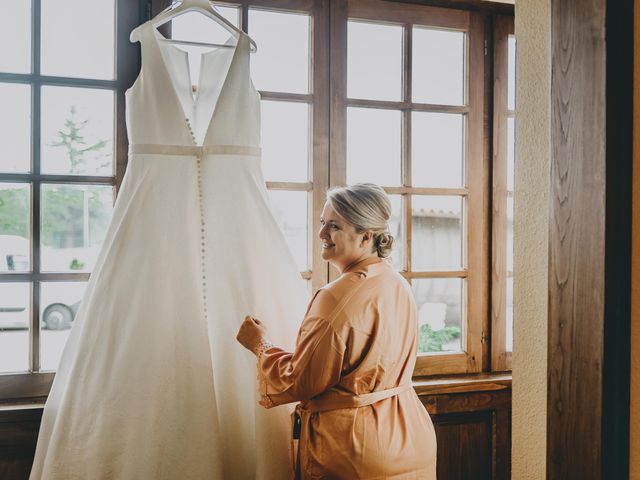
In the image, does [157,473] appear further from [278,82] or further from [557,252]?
[278,82]

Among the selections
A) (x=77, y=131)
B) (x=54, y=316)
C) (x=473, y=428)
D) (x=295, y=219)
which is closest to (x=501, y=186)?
(x=295, y=219)

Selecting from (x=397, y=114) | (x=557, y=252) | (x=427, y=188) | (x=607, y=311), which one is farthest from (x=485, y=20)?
(x=607, y=311)

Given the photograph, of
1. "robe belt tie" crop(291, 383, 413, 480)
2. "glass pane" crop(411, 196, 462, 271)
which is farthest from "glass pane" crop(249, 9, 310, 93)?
"robe belt tie" crop(291, 383, 413, 480)

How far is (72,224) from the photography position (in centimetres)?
171

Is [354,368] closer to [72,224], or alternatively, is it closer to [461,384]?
[461,384]

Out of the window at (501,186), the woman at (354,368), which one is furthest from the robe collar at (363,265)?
the window at (501,186)

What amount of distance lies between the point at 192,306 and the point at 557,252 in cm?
85

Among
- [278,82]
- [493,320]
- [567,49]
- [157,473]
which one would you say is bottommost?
[157,473]

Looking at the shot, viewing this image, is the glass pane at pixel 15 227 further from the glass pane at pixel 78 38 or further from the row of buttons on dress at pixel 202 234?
the row of buttons on dress at pixel 202 234

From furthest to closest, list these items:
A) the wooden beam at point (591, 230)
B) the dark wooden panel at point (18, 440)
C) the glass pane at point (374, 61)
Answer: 1. the glass pane at point (374, 61)
2. the dark wooden panel at point (18, 440)
3. the wooden beam at point (591, 230)

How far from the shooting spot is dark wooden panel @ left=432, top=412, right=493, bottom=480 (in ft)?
6.39

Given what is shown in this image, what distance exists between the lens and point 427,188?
2.00 metres

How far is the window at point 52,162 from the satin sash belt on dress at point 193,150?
1.24ft

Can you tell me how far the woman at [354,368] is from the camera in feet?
4.06
